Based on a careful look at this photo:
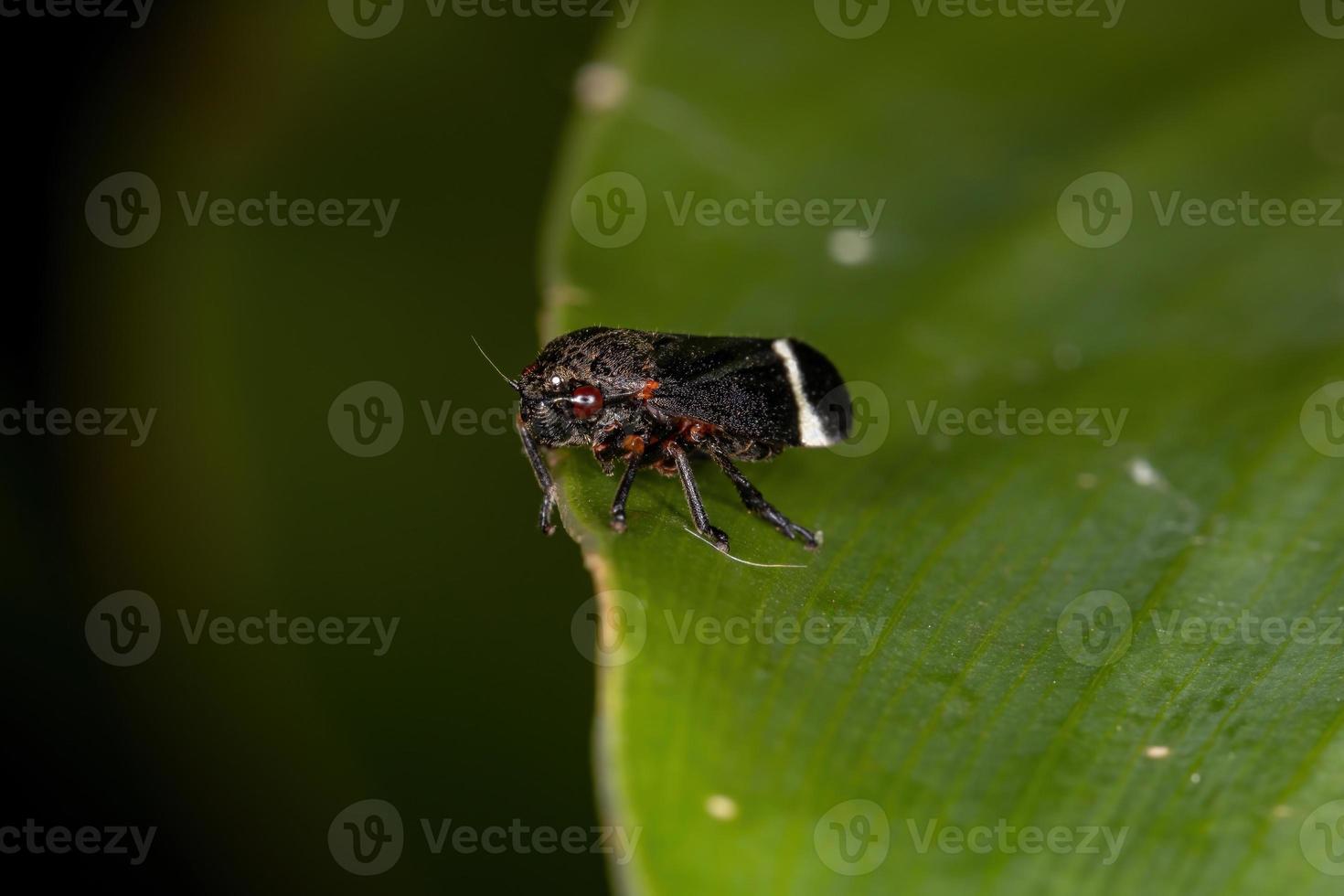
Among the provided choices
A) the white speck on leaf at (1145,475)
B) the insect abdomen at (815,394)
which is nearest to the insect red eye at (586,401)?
the insect abdomen at (815,394)

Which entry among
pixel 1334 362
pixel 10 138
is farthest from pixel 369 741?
pixel 1334 362

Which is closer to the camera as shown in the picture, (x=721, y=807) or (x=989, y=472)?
(x=721, y=807)

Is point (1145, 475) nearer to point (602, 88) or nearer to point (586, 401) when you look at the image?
point (586, 401)

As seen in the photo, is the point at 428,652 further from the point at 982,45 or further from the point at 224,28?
the point at 982,45

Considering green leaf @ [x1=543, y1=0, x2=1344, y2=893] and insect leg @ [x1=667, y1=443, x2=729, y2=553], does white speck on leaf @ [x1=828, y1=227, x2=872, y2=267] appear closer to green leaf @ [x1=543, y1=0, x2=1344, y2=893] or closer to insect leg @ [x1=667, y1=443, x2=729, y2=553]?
green leaf @ [x1=543, y1=0, x2=1344, y2=893]

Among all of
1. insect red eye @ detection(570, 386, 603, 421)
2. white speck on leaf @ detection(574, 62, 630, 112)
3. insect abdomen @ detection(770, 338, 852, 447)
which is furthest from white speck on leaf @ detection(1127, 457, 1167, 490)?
white speck on leaf @ detection(574, 62, 630, 112)

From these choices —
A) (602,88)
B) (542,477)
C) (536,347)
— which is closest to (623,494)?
(542,477)
